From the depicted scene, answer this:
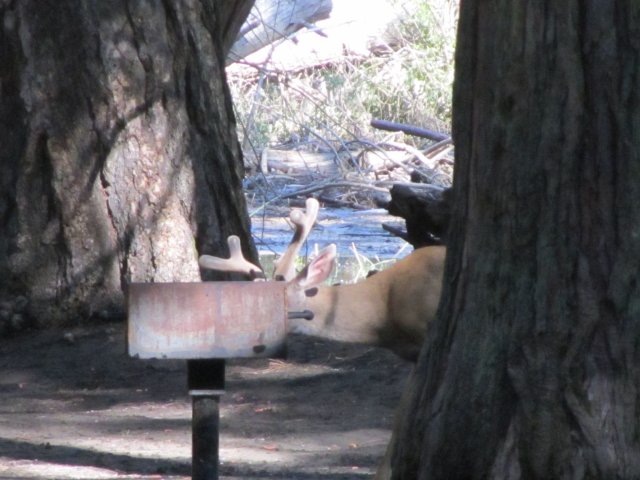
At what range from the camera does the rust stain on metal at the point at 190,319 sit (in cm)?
409

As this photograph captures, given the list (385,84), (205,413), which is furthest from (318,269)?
(385,84)

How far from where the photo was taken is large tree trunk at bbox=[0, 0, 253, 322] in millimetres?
7977

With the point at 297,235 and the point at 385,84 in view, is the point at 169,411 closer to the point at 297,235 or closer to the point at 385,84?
the point at 297,235

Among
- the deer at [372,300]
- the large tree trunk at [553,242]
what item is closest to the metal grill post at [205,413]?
the large tree trunk at [553,242]

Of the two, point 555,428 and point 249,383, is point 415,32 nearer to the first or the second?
point 249,383

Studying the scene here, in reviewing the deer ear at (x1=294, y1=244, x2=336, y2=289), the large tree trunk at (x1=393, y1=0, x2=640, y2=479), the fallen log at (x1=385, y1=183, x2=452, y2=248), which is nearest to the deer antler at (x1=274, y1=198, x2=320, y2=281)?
the deer ear at (x1=294, y1=244, x2=336, y2=289)

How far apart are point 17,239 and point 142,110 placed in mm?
1136

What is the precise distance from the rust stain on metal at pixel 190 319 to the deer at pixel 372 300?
12.7 ft

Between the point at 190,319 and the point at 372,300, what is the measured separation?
4.56 m

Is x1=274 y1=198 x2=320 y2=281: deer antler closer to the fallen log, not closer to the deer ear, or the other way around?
the deer ear

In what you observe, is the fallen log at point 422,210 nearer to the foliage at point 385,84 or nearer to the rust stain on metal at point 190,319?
the rust stain on metal at point 190,319

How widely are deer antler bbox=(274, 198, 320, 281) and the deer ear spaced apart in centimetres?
12

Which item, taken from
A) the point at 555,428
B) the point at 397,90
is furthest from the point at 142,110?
the point at 397,90

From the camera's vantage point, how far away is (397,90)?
17.4 m
